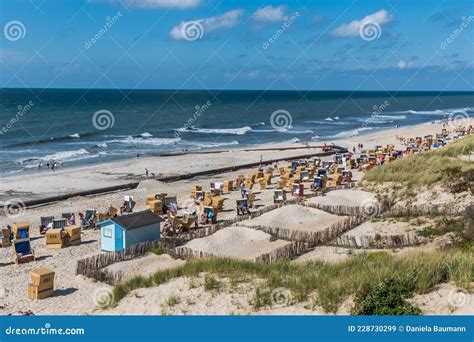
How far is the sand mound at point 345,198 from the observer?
21.7 metres

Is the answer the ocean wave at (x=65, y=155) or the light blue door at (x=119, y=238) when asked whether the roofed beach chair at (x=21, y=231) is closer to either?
the light blue door at (x=119, y=238)

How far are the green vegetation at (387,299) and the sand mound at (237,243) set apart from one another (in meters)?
6.51

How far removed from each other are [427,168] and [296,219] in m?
7.69

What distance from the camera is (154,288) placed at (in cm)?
1194

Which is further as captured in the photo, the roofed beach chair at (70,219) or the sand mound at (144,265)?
the roofed beach chair at (70,219)

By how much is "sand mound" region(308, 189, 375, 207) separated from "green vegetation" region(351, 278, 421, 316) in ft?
38.1

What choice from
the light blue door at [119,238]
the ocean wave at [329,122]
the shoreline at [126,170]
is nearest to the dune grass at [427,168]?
the light blue door at [119,238]

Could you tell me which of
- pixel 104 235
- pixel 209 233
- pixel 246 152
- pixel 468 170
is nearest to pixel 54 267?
pixel 104 235

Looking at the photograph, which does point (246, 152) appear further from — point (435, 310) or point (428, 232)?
point (435, 310)

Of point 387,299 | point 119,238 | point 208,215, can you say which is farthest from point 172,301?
point 208,215

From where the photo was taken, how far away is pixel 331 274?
11219mm

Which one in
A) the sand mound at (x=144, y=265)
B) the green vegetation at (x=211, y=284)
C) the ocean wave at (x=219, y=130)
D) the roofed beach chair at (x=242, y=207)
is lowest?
the green vegetation at (x=211, y=284)

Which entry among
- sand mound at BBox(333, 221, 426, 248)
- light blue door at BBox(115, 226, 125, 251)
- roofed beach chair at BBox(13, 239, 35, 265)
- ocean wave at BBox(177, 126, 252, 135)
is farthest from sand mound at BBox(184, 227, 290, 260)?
ocean wave at BBox(177, 126, 252, 135)
